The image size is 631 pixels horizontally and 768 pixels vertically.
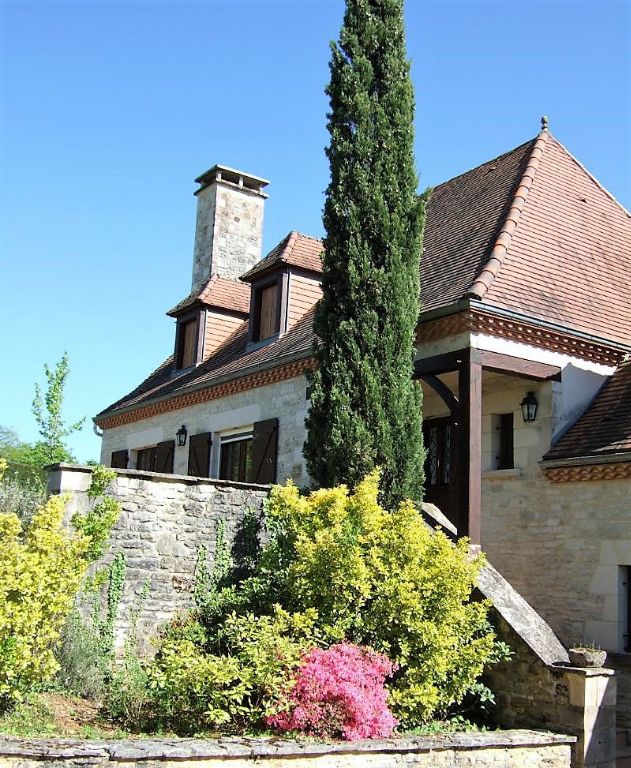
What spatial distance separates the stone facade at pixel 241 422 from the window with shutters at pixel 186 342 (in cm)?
120

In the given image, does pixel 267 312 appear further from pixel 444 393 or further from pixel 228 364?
pixel 444 393

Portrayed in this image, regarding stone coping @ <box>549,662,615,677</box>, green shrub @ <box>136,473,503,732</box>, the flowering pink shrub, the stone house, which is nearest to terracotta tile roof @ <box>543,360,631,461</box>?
the stone house

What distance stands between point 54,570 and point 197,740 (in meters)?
1.87

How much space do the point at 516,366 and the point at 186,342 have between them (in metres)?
8.56

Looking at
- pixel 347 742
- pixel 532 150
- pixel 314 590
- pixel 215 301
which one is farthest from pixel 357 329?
pixel 215 301

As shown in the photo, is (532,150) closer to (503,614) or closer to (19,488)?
(503,614)

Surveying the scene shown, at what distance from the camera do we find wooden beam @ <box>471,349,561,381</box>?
392 inches

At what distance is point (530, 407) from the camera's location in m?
10.9

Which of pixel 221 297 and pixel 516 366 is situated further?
pixel 221 297

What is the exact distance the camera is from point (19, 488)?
9133 millimetres

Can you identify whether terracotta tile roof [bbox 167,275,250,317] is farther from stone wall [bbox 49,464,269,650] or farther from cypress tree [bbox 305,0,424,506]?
stone wall [bbox 49,464,269,650]

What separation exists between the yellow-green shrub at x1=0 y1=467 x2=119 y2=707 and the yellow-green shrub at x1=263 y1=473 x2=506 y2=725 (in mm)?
2099

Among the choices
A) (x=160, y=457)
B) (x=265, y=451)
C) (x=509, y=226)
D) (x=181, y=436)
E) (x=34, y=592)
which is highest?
(x=509, y=226)

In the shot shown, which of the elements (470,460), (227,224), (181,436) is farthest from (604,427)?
(227,224)
